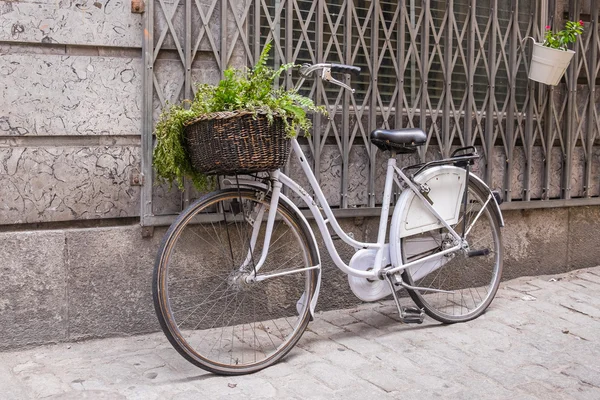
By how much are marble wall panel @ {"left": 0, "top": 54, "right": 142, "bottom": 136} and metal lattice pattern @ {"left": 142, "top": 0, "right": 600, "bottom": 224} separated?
0.13 meters

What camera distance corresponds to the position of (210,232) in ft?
16.0

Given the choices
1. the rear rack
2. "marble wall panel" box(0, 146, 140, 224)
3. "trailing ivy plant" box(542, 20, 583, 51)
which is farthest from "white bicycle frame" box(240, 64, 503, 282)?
"trailing ivy plant" box(542, 20, 583, 51)

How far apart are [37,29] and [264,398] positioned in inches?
93.7

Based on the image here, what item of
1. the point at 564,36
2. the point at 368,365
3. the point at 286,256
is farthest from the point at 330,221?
the point at 564,36

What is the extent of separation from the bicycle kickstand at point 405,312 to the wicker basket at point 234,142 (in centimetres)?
124

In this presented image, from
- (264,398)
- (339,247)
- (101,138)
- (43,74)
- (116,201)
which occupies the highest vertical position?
(43,74)

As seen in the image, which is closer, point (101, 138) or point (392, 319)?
point (101, 138)

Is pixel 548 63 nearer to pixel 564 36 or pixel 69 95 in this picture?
pixel 564 36

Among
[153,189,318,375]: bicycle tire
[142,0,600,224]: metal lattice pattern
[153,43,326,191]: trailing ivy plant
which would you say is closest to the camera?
[153,43,326,191]: trailing ivy plant

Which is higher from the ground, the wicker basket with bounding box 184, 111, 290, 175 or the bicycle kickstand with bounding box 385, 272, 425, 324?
the wicker basket with bounding box 184, 111, 290, 175

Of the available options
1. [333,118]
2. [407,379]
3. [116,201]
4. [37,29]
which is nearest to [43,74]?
[37,29]

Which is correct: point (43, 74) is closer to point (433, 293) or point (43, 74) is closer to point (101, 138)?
point (101, 138)

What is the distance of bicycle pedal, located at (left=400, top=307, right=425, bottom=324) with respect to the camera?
4922 millimetres

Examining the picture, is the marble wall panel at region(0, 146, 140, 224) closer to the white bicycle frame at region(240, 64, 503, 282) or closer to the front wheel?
the white bicycle frame at region(240, 64, 503, 282)
